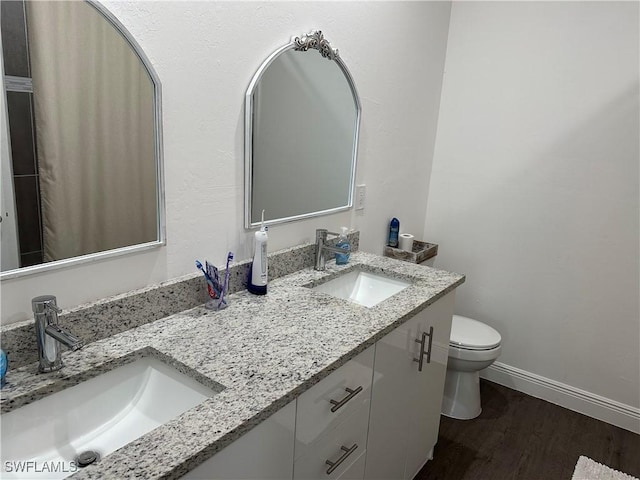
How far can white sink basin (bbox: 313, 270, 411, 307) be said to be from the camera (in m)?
1.80

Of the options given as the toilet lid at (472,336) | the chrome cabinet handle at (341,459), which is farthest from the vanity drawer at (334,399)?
the toilet lid at (472,336)

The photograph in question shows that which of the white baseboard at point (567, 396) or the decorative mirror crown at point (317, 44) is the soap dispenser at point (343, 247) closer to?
the decorative mirror crown at point (317, 44)

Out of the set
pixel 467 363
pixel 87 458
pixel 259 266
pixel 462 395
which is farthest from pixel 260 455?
pixel 462 395

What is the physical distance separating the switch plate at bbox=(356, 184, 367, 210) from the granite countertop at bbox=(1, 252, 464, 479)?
59 cm

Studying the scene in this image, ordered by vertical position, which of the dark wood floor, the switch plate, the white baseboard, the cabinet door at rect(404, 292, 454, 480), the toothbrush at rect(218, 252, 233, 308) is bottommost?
the dark wood floor

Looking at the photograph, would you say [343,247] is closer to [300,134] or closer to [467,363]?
[300,134]

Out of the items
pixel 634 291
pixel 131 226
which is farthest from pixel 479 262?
pixel 131 226

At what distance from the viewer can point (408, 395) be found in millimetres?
1609

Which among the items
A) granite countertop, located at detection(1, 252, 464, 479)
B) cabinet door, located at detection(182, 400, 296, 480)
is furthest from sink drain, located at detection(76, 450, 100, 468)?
cabinet door, located at detection(182, 400, 296, 480)

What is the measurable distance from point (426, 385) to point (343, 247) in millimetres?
611

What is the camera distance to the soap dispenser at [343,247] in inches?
71.9

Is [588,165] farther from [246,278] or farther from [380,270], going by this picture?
[246,278]

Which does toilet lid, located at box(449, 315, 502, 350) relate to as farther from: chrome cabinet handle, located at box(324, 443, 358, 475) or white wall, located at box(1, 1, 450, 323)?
chrome cabinet handle, located at box(324, 443, 358, 475)

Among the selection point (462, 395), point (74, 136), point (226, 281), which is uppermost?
point (74, 136)
